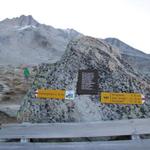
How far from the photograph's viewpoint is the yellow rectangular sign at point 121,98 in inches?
269

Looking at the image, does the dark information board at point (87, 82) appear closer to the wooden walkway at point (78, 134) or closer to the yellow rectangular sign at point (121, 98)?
the yellow rectangular sign at point (121, 98)

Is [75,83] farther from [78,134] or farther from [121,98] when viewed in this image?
[78,134]

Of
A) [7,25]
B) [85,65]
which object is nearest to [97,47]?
[85,65]

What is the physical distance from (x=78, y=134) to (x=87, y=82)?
1.64 m

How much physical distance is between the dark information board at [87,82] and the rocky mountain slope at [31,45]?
148 ft

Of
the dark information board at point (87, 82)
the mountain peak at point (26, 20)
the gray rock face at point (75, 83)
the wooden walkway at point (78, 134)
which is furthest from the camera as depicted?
the mountain peak at point (26, 20)

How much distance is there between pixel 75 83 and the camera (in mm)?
7098

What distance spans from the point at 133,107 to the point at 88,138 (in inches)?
58.6

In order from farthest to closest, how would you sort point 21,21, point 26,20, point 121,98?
point 26,20
point 21,21
point 121,98

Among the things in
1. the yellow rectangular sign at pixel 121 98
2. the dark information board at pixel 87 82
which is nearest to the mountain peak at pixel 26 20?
the dark information board at pixel 87 82

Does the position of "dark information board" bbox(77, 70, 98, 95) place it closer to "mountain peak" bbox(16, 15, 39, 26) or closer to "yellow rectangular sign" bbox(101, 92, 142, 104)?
"yellow rectangular sign" bbox(101, 92, 142, 104)

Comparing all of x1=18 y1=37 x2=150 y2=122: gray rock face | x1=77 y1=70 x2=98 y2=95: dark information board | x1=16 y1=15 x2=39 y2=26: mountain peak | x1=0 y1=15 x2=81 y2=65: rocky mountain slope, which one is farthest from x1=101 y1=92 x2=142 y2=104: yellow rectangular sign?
x1=16 y1=15 x2=39 y2=26: mountain peak

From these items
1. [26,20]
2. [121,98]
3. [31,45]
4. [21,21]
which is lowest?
[121,98]

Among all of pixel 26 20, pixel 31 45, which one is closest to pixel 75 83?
pixel 31 45
